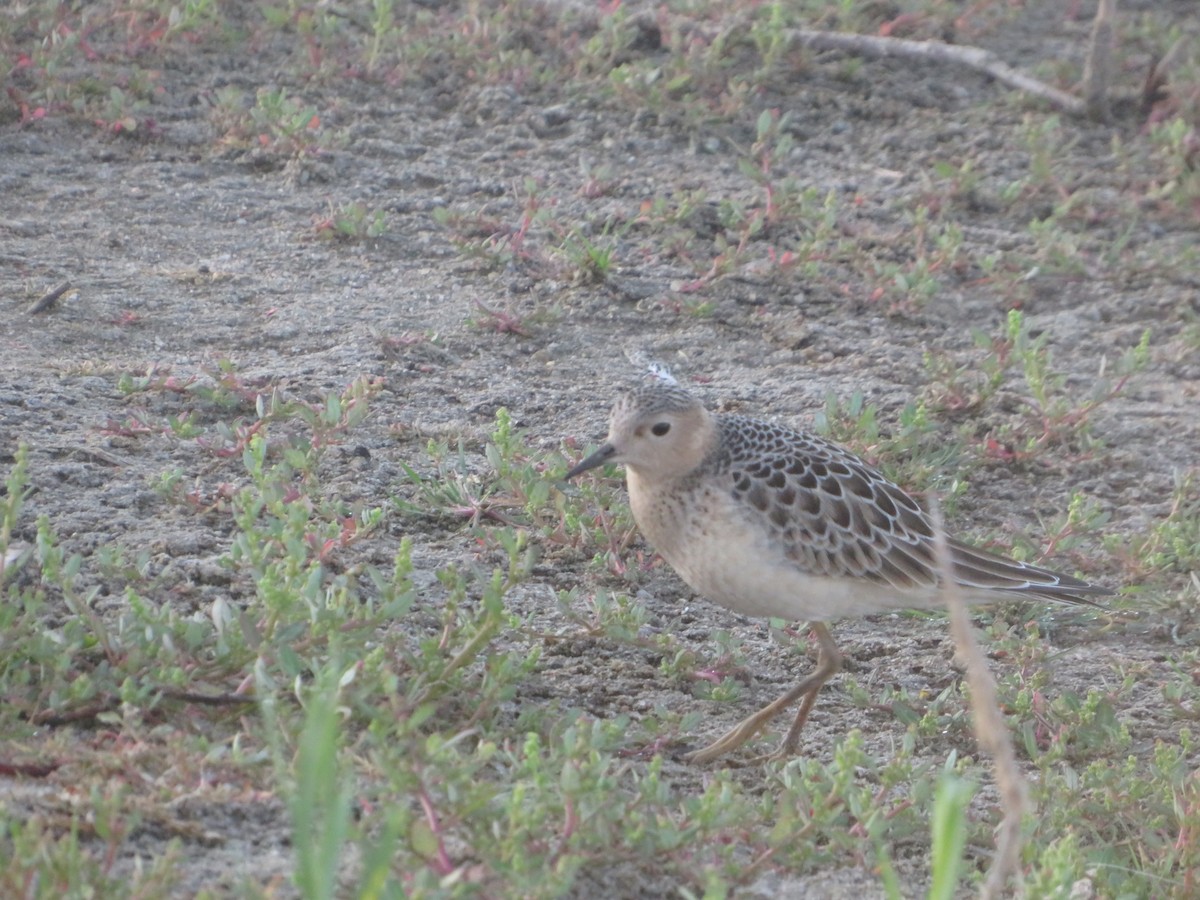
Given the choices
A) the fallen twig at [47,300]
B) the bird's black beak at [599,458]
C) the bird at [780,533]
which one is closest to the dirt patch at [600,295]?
A: the fallen twig at [47,300]

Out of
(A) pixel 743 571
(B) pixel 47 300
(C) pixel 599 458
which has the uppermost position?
(B) pixel 47 300

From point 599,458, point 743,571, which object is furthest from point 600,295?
point 743,571

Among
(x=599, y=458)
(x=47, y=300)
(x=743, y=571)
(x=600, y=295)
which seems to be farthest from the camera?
(x=600, y=295)

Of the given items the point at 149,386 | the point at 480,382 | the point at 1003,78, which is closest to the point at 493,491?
the point at 480,382

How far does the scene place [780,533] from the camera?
15.3 ft

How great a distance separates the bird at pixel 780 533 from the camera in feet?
15.1

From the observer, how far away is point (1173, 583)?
5410mm

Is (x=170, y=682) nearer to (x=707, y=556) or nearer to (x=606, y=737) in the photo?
(x=606, y=737)

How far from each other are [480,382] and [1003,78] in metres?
4.01

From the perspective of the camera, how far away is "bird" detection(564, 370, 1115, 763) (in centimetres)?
461

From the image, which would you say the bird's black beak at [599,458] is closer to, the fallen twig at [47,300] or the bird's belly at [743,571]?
the bird's belly at [743,571]

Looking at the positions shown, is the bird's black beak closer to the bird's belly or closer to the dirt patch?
the bird's belly

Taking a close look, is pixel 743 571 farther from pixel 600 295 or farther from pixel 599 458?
pixel 600 295

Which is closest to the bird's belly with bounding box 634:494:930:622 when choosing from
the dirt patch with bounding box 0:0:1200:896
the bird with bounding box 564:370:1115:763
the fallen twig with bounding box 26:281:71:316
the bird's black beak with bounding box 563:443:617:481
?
the bird with bounding box 564:370:1115:763
